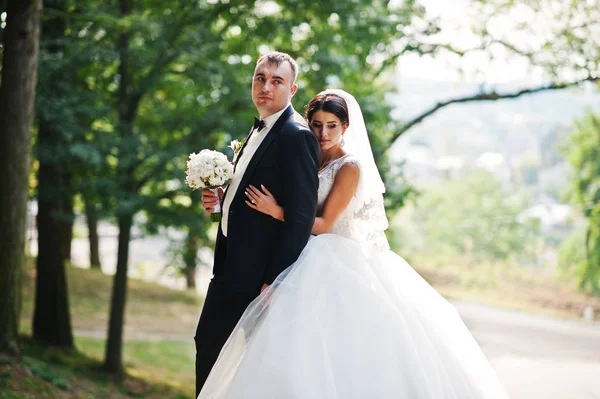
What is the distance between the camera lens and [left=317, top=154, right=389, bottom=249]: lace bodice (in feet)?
11.7

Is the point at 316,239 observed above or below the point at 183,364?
above

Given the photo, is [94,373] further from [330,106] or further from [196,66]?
[330,106]

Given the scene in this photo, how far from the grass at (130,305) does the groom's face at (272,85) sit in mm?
11786

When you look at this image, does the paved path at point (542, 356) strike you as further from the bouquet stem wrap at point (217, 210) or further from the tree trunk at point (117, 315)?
the tree trunk at point (117, 315)

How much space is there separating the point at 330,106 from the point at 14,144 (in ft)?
13.6

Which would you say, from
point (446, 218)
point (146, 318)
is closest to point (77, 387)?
point (146, 318)

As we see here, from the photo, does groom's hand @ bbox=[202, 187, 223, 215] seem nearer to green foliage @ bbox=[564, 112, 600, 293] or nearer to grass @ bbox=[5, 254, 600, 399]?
grass @ bbox=[5, 254, 600, 399]

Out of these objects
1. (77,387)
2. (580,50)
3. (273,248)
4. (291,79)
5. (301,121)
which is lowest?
(77,387)

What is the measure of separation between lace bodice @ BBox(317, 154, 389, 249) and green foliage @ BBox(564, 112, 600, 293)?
1208 cm

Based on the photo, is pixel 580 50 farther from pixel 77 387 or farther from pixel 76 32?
pixel 77 387

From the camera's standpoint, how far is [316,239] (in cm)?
344

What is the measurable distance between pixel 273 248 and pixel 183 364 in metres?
10.4

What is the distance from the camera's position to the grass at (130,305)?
617 inches

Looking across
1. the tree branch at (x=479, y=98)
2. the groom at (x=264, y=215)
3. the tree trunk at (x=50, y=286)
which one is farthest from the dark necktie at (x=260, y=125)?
the tree trunk at (x=50, y=286)
